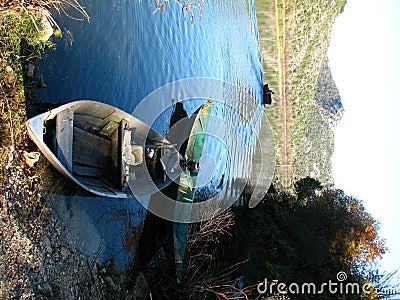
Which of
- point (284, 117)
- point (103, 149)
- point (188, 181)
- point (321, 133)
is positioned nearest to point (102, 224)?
point (103, 149)

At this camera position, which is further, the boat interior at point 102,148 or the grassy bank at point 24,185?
the boat interior at point 102,148

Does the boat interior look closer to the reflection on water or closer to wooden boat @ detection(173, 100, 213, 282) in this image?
the reflection on water

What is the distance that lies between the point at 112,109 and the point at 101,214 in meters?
2.77

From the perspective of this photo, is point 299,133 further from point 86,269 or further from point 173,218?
point 86,269

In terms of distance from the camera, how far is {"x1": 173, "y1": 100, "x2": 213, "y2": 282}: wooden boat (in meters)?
11.2

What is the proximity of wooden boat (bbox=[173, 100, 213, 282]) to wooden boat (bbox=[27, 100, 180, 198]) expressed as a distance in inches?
45.4

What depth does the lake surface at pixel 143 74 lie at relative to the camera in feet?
30.1

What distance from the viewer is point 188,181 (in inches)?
490

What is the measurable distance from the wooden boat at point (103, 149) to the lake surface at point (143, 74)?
720 mm
